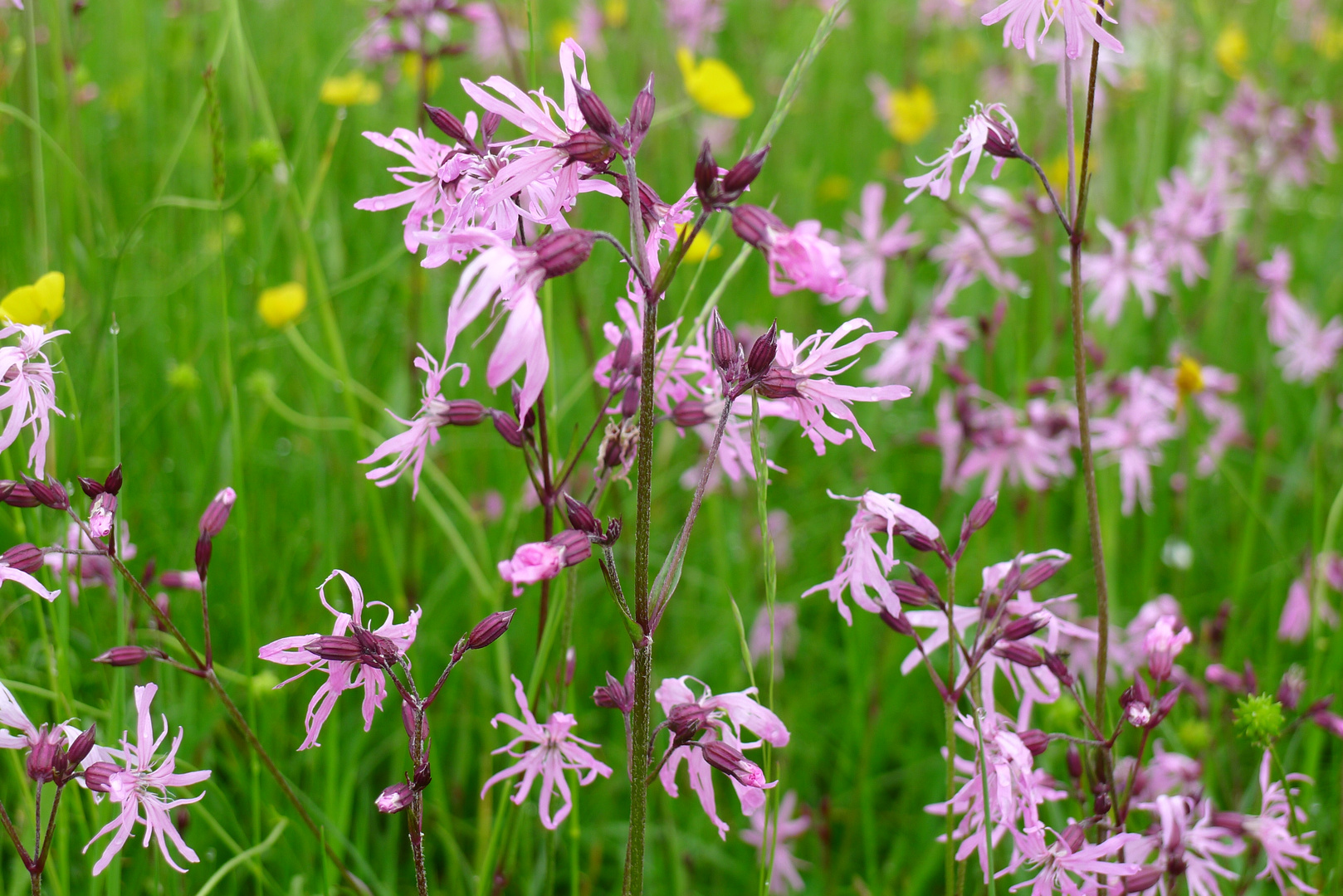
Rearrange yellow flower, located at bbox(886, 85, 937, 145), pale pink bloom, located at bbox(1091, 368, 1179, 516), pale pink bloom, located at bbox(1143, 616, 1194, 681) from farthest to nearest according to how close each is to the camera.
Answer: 1. yellow flower, located at bbox(886, 85, 937, 145)
2. pale pink bloom, located at bbox(1091, 368, 1179, 516)
3. pale pink bloom, located at bbox(1143, 616, 1194, 681)

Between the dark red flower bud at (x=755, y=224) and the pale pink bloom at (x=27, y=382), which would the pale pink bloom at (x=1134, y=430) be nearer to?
the dark red flower bud at (x=755, y=224)

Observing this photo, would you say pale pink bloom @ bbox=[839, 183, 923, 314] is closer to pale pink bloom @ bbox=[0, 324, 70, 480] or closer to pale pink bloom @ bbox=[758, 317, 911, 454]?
pale pink bloom @ bbox=[758, 317, 911, 454]

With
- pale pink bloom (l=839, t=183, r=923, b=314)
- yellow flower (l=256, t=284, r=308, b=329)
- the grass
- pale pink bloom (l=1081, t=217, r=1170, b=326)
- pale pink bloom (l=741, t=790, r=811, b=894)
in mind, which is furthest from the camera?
pale pink bloom (l=839, t=183, r=923, b=314)

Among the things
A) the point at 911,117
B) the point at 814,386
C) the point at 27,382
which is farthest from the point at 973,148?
the point at 911,117

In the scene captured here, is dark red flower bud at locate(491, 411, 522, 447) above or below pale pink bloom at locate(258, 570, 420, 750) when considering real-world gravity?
above

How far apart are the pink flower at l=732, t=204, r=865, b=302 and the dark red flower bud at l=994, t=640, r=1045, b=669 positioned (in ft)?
1.77

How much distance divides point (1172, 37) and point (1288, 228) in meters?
2.32

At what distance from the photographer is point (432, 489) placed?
2707 mm

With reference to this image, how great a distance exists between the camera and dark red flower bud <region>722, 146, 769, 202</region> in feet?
3.24

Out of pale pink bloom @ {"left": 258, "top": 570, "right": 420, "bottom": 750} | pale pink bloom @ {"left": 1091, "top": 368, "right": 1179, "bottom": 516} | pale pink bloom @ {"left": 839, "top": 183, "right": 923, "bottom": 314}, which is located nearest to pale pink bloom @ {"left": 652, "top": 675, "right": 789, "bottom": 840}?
pale pink bloom @ {"left": 258, "top": 570, "right": 420, "bottom": 750}

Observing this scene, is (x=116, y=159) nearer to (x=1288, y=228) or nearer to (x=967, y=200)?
(x=967, y=200)

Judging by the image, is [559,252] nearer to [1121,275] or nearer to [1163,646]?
→ [1163,646]

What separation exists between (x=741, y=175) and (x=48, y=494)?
892 millimetres

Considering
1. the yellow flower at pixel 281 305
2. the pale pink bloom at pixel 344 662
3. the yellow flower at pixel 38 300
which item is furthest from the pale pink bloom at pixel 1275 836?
the yellow flower at pixel 281 305
